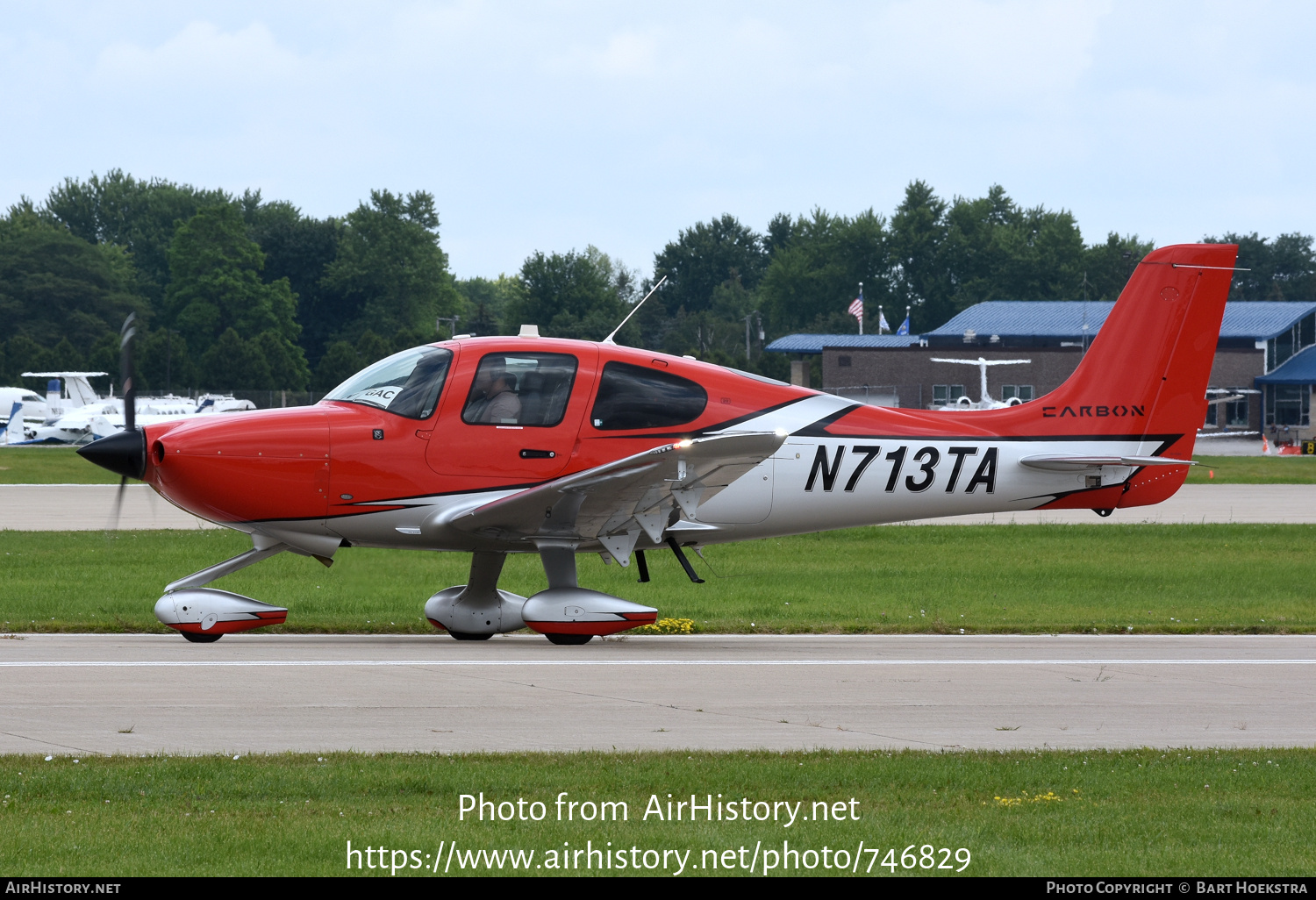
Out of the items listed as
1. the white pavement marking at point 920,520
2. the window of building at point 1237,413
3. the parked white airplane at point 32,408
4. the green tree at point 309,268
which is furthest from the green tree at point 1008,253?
the white pavement marking at point 920,520

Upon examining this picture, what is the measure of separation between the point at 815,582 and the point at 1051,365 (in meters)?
66.1

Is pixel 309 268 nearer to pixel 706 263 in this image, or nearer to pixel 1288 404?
pixel 706 263

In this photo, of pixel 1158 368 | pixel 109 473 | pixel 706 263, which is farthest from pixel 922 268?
pixel 1158 368

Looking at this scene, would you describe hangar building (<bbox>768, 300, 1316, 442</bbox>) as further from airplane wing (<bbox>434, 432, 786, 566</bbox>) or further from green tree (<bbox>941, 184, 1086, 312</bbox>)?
airplane wing (<bbox>434, 432, 786, 566</bbox>)

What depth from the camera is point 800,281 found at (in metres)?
132

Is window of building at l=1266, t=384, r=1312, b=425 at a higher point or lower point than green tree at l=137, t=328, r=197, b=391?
lower

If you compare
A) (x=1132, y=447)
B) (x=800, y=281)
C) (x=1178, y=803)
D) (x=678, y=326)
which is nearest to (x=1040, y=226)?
(x=800, y=281)

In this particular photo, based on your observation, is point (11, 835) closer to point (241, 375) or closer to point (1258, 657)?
point (1258, 657)

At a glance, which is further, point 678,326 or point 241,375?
point 678,326

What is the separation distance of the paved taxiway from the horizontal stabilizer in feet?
5.70

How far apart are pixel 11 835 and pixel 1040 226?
131 metres

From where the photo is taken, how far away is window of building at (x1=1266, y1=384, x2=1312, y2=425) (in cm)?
8131

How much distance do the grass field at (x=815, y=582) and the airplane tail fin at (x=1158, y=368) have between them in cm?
202

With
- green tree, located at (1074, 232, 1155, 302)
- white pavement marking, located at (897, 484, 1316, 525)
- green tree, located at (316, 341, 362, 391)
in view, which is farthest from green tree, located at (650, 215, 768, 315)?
white pavement marking, located at (897, 484, 1316, 525)
